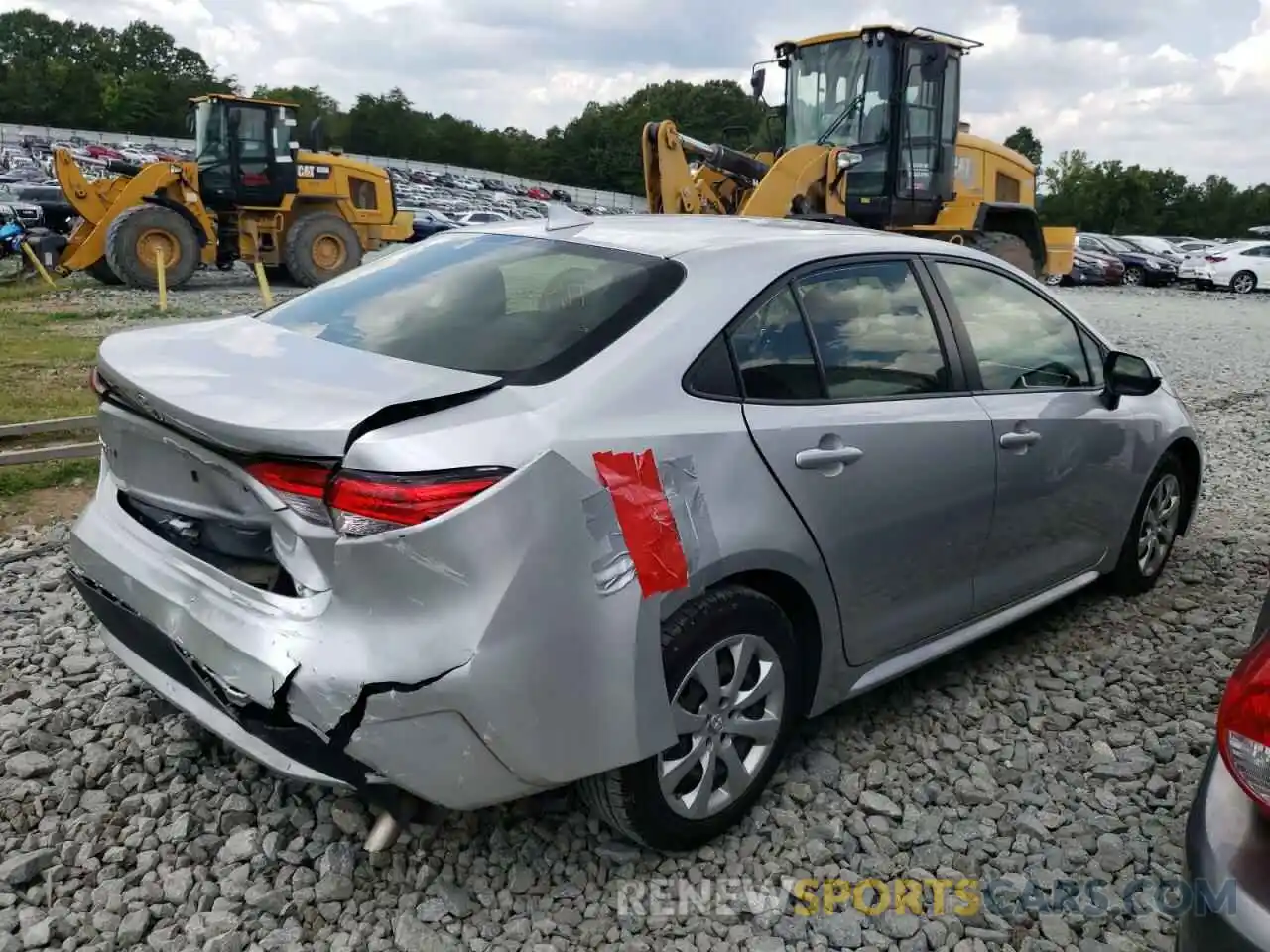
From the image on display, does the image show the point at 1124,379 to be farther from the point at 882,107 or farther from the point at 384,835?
the point at 882,107

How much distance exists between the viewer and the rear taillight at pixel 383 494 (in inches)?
87.0

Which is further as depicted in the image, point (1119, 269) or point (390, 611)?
point (1119, 269)

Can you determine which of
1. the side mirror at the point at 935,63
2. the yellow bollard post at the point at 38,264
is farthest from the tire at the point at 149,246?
the side mirror at the point at 935,63

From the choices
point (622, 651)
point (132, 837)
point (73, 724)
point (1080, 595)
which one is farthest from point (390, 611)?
point (1080, 595)

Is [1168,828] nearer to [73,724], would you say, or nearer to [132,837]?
[132,837]

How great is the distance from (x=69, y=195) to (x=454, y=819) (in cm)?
1649

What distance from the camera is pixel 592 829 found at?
2924 millimetres

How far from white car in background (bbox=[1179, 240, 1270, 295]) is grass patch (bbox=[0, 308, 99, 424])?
25.8 metres

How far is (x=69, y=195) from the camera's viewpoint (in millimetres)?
16359

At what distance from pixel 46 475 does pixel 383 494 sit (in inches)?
178

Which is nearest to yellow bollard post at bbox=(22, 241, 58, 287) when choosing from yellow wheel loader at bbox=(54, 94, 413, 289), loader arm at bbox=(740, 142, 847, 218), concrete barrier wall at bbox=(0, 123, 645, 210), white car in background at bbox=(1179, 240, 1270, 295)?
yellow wheel loader at bbox=(54, 94, 413, 289)

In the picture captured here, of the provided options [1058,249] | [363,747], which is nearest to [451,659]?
[363,747]

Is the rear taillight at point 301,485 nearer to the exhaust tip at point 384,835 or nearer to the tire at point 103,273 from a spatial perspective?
the exhaust tip at point 384,835

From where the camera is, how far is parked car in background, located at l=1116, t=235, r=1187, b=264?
29870 millimetres
